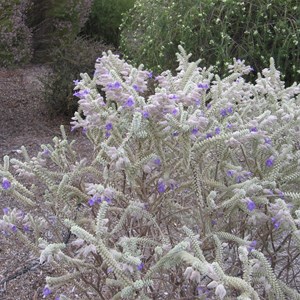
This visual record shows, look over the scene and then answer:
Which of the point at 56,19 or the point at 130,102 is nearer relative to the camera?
the point at 130,102

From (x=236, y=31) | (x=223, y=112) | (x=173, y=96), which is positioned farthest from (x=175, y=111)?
(x=236, y=31)

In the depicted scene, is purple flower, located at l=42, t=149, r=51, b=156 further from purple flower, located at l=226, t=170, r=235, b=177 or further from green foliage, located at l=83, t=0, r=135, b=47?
green foliage, located at l=83, t=0, r=135, b=47

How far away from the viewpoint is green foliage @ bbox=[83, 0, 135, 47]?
453 inches

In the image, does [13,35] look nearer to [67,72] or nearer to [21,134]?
[67,72]

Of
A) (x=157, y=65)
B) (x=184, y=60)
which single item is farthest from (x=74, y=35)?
(x=184, y=60)

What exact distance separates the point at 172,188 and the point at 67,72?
212 inches

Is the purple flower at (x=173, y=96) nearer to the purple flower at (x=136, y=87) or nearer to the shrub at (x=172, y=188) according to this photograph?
the shrub at (x=172, y=188)

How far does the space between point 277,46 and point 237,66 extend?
140 inches

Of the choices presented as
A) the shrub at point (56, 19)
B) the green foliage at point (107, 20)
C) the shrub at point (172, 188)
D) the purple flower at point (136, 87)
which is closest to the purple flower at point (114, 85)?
the shrub at point (172, 188)

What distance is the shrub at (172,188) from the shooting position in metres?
2.06

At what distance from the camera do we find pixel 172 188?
2.24 metres

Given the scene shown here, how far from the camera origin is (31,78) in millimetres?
10305

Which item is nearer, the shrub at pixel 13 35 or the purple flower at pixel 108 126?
the purple flower at pixel 108 126

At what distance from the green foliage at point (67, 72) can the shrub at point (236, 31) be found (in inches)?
38.8
